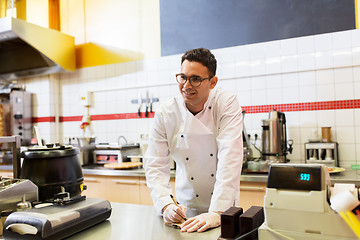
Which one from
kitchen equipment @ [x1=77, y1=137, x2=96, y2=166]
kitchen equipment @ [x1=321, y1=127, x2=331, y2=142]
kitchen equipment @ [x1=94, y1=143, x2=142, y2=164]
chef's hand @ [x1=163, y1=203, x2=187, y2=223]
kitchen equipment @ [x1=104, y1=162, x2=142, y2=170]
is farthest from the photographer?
kitchen equipment @ [x1=77, y1=137, x2=96, y2=166]

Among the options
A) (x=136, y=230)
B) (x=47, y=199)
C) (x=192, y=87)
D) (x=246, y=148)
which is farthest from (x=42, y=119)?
(x=136, y=230)

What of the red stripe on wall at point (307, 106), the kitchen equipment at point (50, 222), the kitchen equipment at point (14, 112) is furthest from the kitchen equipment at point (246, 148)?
the kitchen equipment at point (14, 112)

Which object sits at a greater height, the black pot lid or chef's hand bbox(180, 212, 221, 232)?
the black pot lid

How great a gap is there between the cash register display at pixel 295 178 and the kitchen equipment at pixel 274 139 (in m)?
2.01

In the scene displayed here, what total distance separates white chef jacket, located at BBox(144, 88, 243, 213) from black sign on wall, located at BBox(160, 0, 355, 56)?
175cm

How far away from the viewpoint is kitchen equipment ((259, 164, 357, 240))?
3.17ft

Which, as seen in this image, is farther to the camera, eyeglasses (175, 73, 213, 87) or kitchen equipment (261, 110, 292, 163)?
kitchen equipment (261, 110, 292, 163)

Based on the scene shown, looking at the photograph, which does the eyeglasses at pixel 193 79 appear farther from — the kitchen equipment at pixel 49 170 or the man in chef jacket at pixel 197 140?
the kitchen equipment at pixel 49 170

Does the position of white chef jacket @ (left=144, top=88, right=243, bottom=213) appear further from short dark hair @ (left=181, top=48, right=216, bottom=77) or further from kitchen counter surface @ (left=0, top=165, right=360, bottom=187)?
kitchen counter surface @ (left=0, top=165, right=360, bottom=187)

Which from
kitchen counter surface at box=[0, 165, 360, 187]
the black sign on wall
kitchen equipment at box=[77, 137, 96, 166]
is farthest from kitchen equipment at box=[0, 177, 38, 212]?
the black sign on wall

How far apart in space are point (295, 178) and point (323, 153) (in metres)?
2.16

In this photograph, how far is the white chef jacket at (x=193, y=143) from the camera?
1.87 meters

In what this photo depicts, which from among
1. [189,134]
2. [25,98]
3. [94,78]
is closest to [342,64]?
[189,134]

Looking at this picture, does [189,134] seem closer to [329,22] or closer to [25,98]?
[329,22]
